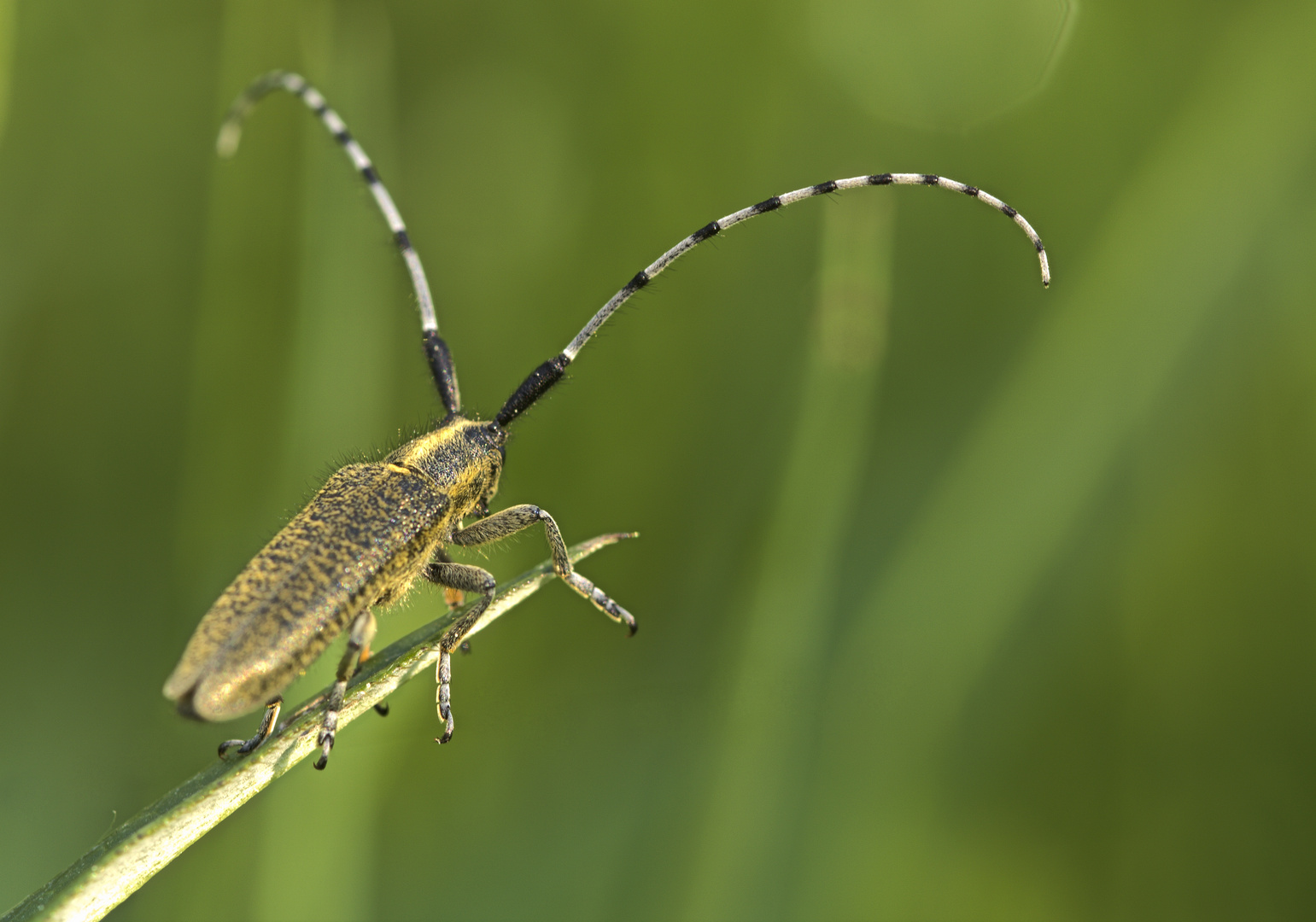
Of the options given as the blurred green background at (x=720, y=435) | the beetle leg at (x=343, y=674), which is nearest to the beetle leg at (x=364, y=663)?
the beetle leg at (x=343, y=674)

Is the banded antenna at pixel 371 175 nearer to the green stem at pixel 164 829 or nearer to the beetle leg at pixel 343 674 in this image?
the beetle leg at pixel 343 674

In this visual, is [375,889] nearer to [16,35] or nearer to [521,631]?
[521,631]

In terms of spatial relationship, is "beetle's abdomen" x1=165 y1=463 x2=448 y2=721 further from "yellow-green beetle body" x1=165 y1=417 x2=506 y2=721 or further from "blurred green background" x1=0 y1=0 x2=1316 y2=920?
"blurred green background" x1=0 y1=0 x2=1316 y2=920

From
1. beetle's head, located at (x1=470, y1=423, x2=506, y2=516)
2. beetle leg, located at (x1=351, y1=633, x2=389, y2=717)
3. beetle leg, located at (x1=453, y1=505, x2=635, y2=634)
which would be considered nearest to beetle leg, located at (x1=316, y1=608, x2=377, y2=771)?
beetle leg, located at (x1=351, y1=633, x2=389, y2=717)

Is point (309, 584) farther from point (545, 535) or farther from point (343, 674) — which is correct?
point (545, 535)

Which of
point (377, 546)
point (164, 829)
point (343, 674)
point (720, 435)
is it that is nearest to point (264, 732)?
point (343, 674)

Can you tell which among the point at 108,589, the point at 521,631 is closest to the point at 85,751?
the point at 108,589
